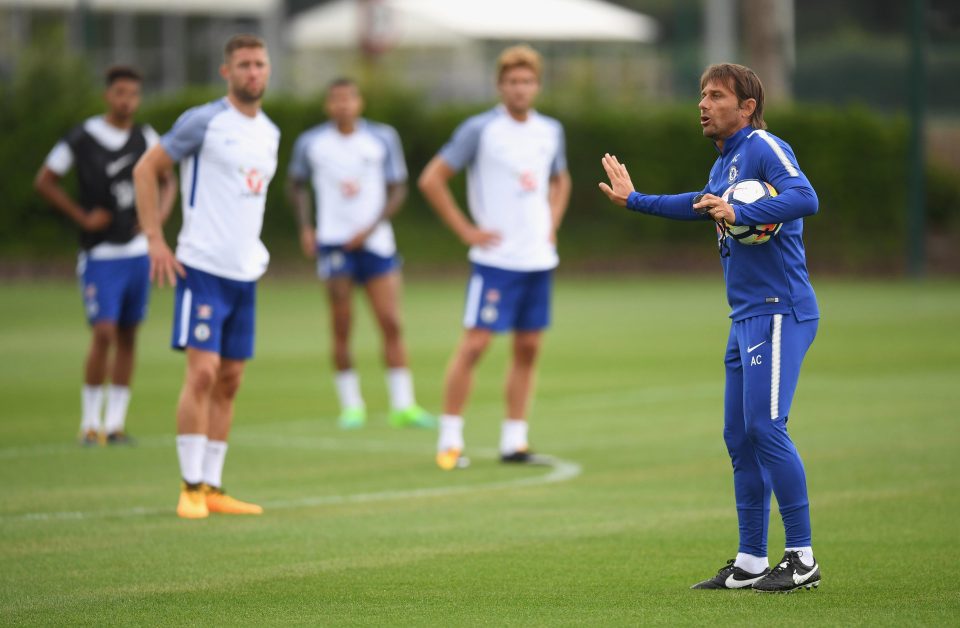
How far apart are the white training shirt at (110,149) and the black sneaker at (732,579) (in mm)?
6668

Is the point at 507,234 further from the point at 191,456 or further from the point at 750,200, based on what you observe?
the point at 750,200

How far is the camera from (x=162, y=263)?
30.0ft

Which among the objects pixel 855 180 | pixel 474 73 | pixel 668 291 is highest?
pixel 474 73

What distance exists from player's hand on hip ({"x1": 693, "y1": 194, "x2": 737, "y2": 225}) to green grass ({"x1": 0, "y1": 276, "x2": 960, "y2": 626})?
1.62m

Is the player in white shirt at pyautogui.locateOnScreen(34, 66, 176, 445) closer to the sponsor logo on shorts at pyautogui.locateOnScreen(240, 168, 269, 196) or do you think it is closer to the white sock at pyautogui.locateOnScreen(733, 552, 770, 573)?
the sponsor logo on shorts at pyautogui.locateOnScreen(240, 168, 269, 196)

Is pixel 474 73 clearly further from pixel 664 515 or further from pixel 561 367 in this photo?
pixel 664 515

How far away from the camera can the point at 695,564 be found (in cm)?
772

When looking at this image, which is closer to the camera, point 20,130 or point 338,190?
point 338,190

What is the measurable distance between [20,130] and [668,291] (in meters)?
13.5

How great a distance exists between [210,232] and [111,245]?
11.6 ft

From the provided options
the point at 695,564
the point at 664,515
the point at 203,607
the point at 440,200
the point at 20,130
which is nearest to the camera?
the point at 203,607

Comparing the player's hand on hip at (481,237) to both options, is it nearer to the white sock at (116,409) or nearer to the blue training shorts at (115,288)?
the blue training shorts at (115,288)

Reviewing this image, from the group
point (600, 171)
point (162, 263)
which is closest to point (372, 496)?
point (162, 263)

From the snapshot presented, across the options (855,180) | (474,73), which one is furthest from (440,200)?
(474,73)
